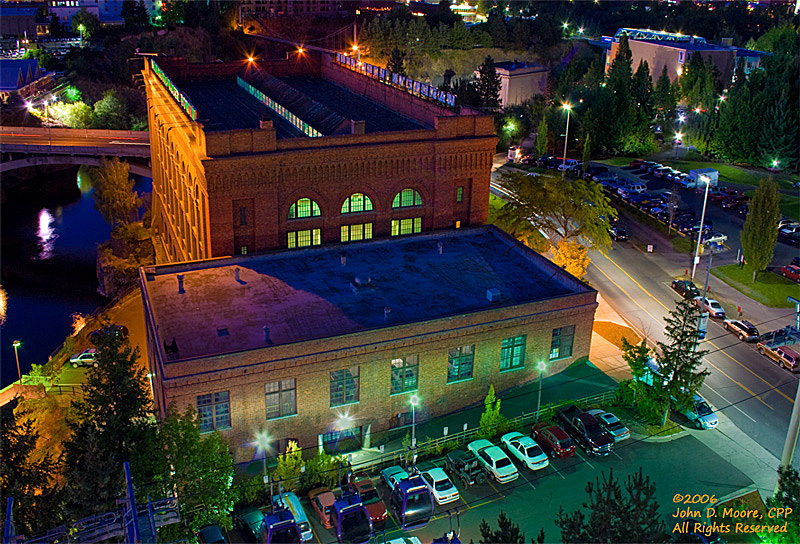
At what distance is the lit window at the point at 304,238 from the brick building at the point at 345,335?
1336mm

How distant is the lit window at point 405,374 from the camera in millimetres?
43125

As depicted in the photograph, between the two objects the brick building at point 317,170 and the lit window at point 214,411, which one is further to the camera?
the brick building at point 317,170

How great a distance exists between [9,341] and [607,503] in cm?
6022

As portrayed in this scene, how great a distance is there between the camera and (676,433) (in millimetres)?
44438

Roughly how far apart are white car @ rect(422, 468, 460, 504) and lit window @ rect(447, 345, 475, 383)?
726cm

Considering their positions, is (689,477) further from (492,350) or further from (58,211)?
(58,211)

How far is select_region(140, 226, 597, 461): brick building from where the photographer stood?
1581 inches

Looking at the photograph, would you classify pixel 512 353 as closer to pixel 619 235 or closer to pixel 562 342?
pixel 562 342

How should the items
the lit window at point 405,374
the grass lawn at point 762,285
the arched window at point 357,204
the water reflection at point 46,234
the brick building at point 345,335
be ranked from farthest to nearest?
the water reflection at point 46,234 < the grass lawn at point 762,285 < the arched window at point 357,204 < the lit window at point 405,374 < the brick building at point 345,335

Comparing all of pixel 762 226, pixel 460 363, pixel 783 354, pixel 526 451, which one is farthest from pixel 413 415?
pixel 762 226

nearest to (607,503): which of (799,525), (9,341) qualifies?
(799,525)

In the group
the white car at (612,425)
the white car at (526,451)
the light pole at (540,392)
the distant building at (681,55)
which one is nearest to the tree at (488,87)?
the distant building at (681,55)

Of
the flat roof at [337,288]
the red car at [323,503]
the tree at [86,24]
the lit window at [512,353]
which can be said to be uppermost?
the tree at [86,24]

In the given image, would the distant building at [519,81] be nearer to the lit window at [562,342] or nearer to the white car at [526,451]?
the lit window at [562,342]
